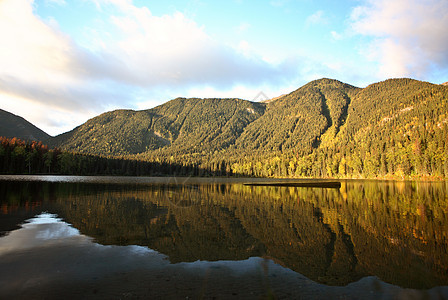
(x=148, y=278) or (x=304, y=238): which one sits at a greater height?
(x=148, y=278)

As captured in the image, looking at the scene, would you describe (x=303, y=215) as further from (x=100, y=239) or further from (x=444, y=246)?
(x=100, y=239)

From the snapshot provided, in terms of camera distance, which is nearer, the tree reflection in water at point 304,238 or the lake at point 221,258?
the lake at point 221,258

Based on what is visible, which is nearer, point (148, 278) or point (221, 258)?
point (148, 278)

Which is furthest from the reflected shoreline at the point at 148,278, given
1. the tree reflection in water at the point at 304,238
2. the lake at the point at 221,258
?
the tree reflection in water at the point at 304,238

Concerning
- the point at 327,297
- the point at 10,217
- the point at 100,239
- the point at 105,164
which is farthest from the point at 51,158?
the point at 327,297

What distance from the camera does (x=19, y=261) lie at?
33.2 ft

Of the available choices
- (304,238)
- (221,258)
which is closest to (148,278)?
(221,258)

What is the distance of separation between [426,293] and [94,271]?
12.2 metres

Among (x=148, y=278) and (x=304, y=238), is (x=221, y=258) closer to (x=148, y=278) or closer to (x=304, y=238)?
(x=148, y=278)

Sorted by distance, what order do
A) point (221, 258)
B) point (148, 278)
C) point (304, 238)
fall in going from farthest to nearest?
point (304, 238)
point (221, 258)
point (148, 278)

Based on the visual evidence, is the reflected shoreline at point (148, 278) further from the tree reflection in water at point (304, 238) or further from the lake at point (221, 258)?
the tree reflection in water at point (304, 238)

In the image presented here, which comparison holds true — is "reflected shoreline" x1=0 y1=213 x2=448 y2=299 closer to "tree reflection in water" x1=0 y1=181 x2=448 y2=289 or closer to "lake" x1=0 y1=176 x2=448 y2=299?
"lake" x1=0 y1=176 x2=448 y2=299

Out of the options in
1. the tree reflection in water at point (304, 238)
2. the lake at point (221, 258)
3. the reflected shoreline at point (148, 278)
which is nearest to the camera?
the reflected shoreline at point (148, 278)

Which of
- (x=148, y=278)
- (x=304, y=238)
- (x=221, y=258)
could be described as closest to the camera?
(x=148, y=278)
